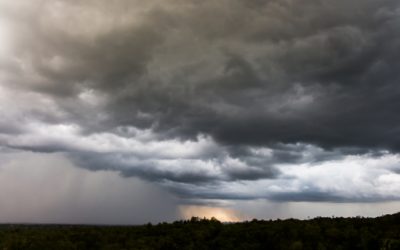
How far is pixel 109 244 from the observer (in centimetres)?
8294

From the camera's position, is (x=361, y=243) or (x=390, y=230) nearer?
(x=361, y=243)

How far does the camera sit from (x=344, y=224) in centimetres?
9044

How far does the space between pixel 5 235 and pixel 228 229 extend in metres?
43.0

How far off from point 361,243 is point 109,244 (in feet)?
138

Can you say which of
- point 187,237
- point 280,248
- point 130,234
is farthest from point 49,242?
point 280,248

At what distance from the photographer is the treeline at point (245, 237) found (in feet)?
252

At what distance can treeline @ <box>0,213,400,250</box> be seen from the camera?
252 ft

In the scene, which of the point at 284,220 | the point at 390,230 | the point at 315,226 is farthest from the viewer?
the point at 284,220

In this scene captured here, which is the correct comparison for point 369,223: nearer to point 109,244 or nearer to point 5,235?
point 109,244

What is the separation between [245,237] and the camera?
277ft

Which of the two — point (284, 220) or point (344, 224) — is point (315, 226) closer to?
point (344, 224)

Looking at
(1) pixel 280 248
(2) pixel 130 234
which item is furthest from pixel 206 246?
(2) pixel 130 234

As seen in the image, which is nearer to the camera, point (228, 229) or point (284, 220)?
point (228, 229)

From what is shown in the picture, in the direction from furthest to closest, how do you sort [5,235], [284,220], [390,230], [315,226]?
1. [284,220]
2. [5,235]
3. [315,226]
4. [390,230]
